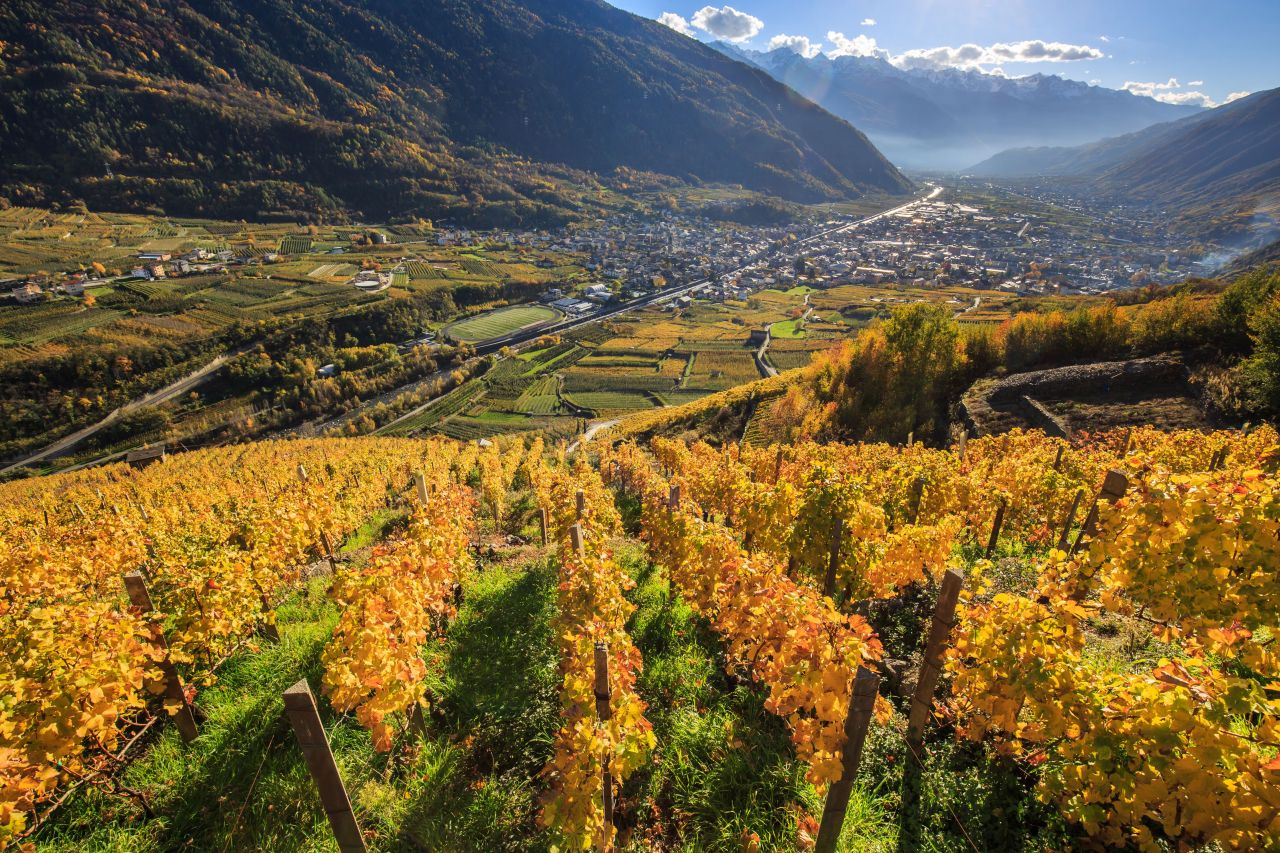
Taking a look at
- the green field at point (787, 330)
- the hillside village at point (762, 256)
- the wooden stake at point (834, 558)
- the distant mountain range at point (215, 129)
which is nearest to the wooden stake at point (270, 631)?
the wooden stake at point (834, 558)

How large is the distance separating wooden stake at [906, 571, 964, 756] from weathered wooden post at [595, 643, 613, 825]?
120 inches

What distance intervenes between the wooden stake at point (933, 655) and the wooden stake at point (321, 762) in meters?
5.05

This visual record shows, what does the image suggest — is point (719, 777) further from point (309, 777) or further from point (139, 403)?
point (139, 403)

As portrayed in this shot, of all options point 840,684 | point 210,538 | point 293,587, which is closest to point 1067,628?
point 840,684

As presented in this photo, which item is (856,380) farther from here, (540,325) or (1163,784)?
(540,325)

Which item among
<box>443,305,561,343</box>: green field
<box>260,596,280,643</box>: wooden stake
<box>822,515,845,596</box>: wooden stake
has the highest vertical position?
<box>822,515,845,596</box>: wooden stake

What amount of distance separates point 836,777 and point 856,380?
3306 cm

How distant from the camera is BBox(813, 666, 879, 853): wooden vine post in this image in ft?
12.4

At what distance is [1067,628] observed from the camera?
4387 millimetres

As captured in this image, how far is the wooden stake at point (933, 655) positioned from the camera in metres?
4.69

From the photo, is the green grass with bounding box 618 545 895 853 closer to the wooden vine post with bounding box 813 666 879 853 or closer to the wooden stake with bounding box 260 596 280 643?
the wooden vine post with bounding box 813 666 879 853

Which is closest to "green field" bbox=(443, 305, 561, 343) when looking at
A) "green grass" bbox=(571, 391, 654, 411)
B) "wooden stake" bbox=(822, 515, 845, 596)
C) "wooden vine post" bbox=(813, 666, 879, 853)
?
"green grass" bbox=(571, 391, 654, 411)

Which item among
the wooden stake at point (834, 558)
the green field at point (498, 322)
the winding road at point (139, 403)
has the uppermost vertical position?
the wooden stake at point (834, 558)

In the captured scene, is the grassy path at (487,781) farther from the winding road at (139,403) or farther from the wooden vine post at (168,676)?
the winding road at (139,403)
